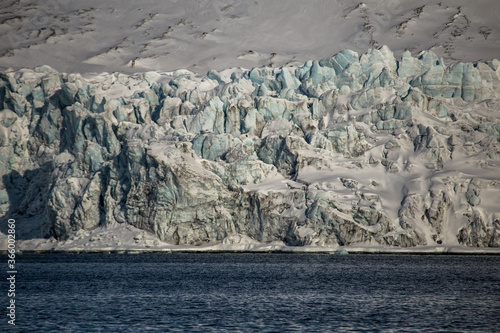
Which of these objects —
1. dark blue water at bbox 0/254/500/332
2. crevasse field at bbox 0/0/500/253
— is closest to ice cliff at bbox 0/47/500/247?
crevasse field at bbox 0/0/500/253

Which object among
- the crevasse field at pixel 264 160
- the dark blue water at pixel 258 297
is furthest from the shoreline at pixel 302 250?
the dark blue water at pixel 258 297

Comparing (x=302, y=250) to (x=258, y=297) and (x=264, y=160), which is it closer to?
(x=264, y=160)

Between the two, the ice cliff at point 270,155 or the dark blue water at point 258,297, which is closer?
the dark blue water at point 258,297

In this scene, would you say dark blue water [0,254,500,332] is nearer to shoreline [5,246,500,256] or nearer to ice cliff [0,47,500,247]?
shoreline [5,246,500,256]

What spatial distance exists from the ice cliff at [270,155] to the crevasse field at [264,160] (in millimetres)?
308

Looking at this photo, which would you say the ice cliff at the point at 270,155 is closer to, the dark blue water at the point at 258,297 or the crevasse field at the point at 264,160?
the crevasse field at the point at 264,160

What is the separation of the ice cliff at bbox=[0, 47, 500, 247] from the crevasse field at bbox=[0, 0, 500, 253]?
31cm

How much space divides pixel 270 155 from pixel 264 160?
1994 mm

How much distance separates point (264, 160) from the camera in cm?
14638

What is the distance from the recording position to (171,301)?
58031 millimetres

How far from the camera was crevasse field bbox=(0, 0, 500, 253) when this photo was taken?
127688mm

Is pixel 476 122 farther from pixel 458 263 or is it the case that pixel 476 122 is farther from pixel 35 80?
pixel 35 80

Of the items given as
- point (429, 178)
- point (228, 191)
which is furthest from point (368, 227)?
point (228, 191)

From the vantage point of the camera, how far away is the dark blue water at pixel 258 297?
4600 cm
